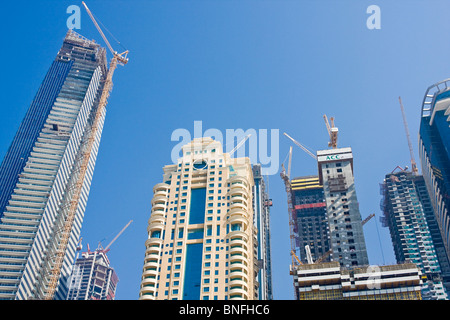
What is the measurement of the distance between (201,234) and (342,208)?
4988cm

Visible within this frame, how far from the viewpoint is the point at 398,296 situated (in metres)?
114

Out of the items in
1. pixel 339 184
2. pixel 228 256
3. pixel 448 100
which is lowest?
pixel 228 256

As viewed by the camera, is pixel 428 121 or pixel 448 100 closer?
pixel 448 100

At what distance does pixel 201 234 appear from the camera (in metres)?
113

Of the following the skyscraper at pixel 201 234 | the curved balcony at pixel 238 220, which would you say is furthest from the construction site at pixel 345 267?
the curved balcony at pixel 238 220

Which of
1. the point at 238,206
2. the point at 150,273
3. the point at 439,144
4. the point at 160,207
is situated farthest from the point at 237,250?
the point at 439,144

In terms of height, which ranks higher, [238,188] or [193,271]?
[238,188]

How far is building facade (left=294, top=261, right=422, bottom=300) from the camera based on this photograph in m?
115

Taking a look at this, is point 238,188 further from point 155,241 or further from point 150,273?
point 150,273

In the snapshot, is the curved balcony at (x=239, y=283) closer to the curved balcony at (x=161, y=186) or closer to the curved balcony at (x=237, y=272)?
the curved balcony at (x=237, y=272)
